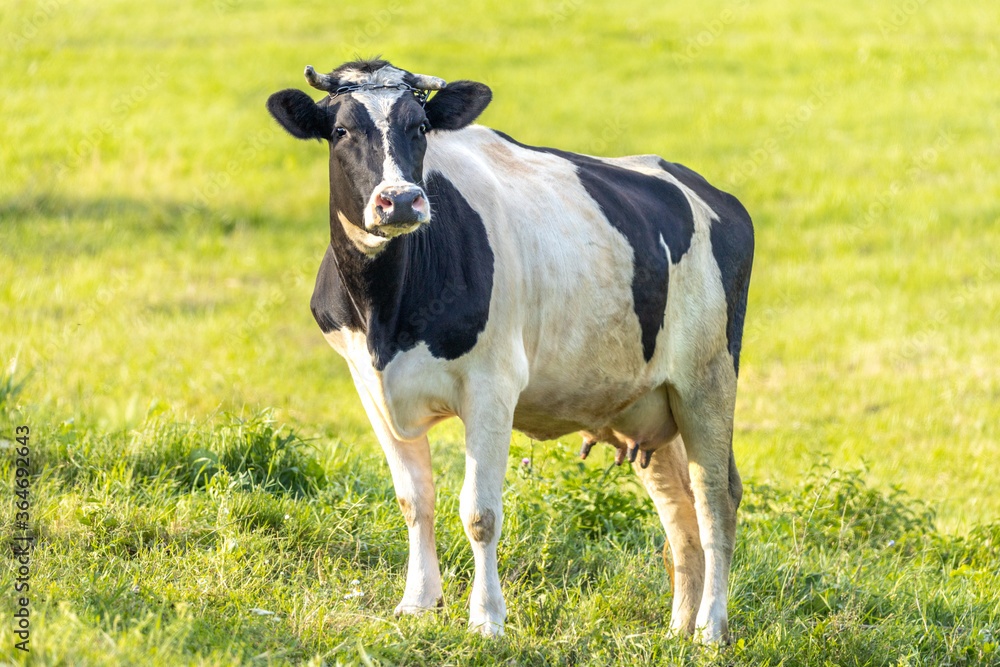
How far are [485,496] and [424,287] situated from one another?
3.09ft

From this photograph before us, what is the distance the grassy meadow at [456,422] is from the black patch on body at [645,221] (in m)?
1.45

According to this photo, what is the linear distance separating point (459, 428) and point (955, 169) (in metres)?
12.3

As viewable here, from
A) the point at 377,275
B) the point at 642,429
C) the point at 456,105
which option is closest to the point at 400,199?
the point at 377,275

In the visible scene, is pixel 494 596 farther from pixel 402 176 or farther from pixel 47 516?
pixel 47 516

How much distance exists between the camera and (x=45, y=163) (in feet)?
51.4

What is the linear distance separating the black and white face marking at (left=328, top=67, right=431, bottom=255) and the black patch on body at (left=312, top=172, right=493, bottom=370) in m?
0.12

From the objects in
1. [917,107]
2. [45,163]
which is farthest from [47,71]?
[917,107]

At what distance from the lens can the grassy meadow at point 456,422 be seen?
4902mm

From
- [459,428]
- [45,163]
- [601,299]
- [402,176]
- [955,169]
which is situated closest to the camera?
[402,176]

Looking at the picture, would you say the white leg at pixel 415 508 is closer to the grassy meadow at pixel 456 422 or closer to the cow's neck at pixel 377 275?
the grassy meadow at pixel 456 422

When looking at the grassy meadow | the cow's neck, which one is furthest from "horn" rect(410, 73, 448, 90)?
the grassy meadow

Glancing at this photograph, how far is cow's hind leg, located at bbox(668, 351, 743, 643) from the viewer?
17.7 ft

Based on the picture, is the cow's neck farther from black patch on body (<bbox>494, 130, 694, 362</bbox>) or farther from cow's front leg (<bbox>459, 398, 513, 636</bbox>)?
black patch on body (<bbox>494, 130, 694, 362</bbox>)

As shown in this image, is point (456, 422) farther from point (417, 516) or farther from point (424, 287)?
point (424, 287)
